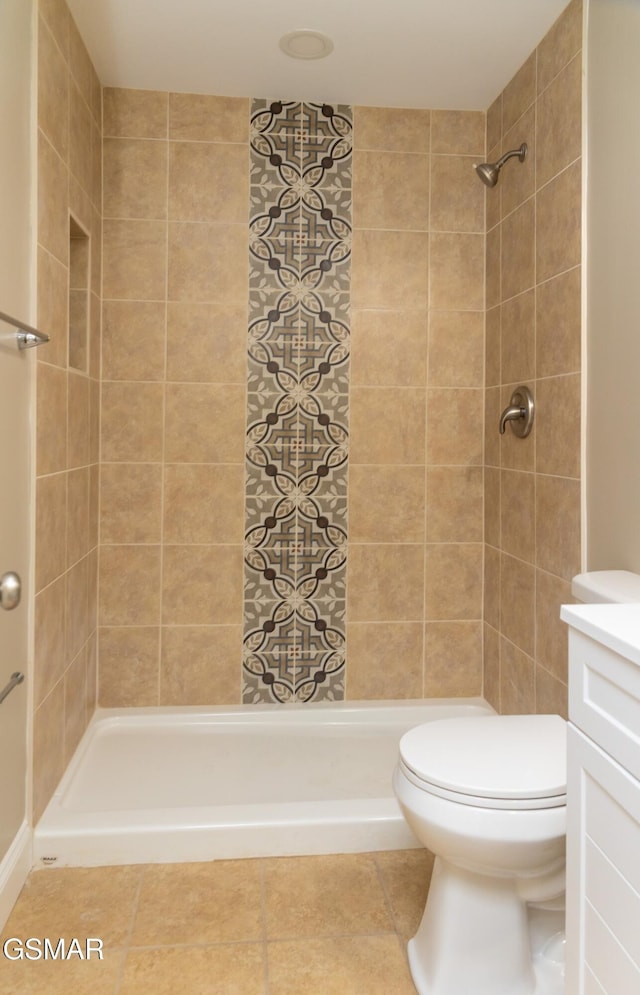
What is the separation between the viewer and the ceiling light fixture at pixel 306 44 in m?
2.20

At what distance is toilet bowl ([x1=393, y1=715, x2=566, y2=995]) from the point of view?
131 cm

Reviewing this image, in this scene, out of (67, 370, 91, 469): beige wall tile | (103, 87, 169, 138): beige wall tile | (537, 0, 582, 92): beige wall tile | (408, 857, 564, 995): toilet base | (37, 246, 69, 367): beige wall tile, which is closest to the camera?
(408, 857, 564, 995): toilet base

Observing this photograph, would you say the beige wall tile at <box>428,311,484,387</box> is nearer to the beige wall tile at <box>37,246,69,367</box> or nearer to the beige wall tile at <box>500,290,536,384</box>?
the beige wall tile at <box>500,290,536,384</box>

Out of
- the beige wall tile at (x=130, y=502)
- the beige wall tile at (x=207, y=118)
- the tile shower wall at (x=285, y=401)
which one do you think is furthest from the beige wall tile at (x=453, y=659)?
the beige wall tile at (x=207, y=118)

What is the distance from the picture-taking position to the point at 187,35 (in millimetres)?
2217

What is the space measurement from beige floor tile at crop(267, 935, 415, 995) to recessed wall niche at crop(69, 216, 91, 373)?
1.80 metres

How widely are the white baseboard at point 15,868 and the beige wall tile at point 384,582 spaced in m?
1.35

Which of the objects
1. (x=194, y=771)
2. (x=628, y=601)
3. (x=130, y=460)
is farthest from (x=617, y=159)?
(x=194, y=771)

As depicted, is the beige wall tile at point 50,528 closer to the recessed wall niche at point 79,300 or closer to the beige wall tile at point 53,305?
the beige wall tile at point 53,305

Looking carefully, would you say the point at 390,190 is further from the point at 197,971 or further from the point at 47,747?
the point at 197,971

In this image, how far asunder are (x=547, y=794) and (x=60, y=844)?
128cm

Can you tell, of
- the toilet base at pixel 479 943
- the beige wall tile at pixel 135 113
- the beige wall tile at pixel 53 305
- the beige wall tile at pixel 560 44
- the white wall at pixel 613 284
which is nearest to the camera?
the toilet base at pixel 479 943

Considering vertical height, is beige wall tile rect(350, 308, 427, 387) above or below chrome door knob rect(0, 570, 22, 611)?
above

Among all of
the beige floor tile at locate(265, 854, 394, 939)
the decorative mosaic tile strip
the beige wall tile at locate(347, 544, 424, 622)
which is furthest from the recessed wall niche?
the beige floor tile at locate(265, 854, 394, 939)
